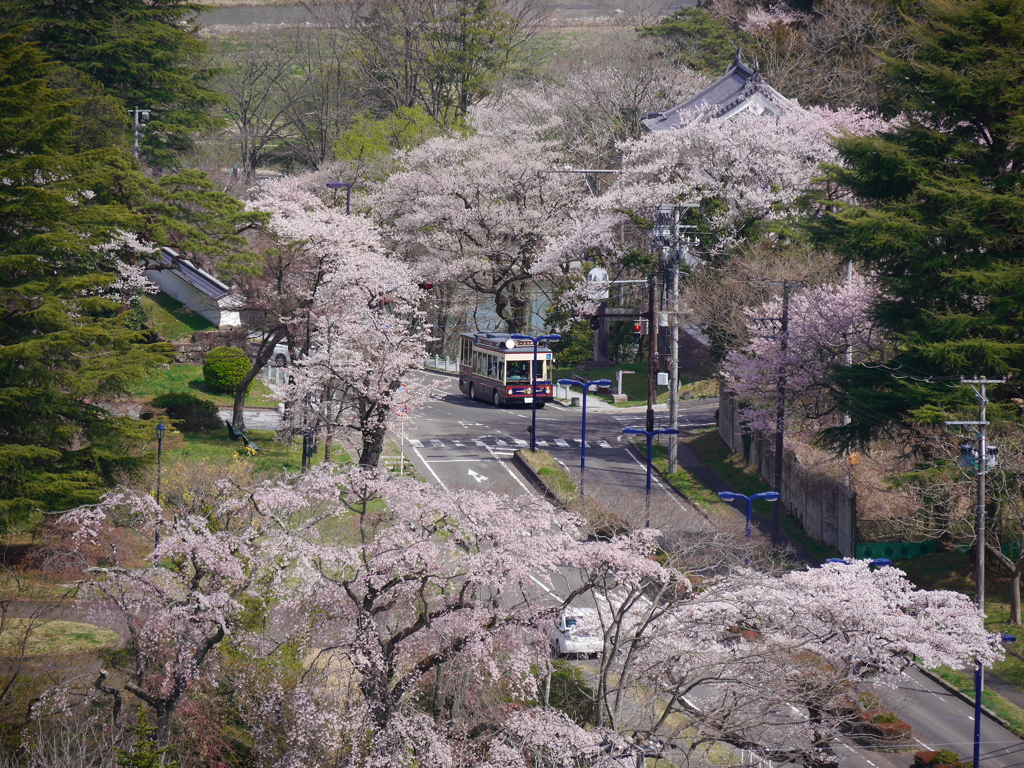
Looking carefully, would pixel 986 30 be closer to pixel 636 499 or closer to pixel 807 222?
pixel 807 222

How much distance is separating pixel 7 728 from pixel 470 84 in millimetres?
58033

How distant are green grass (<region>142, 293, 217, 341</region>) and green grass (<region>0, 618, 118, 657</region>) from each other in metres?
25.1

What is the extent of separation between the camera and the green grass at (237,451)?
116 ft

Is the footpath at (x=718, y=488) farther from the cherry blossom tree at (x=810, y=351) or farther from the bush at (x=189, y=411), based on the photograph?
the bush at (x=189, y=411)

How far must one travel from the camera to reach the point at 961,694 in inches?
944

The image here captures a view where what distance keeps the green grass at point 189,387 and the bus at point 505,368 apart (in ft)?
28.6

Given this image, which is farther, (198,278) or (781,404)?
(198,278)

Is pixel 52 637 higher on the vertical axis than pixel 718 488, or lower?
lower

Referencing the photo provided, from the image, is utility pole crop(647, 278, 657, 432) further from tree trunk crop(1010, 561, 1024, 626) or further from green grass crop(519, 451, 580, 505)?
tree trunk crop(1010, 561, 1024, 626)

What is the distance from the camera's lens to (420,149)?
58.1m

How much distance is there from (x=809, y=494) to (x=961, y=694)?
10159 millimetres

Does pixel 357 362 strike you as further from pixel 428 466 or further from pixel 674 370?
pixel 674 370

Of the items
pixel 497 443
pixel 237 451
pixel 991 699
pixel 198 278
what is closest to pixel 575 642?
pixel 991 699

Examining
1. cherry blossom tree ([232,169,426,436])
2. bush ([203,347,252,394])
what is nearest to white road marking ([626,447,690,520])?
cherry blossom tree ([232,169,426,436])
